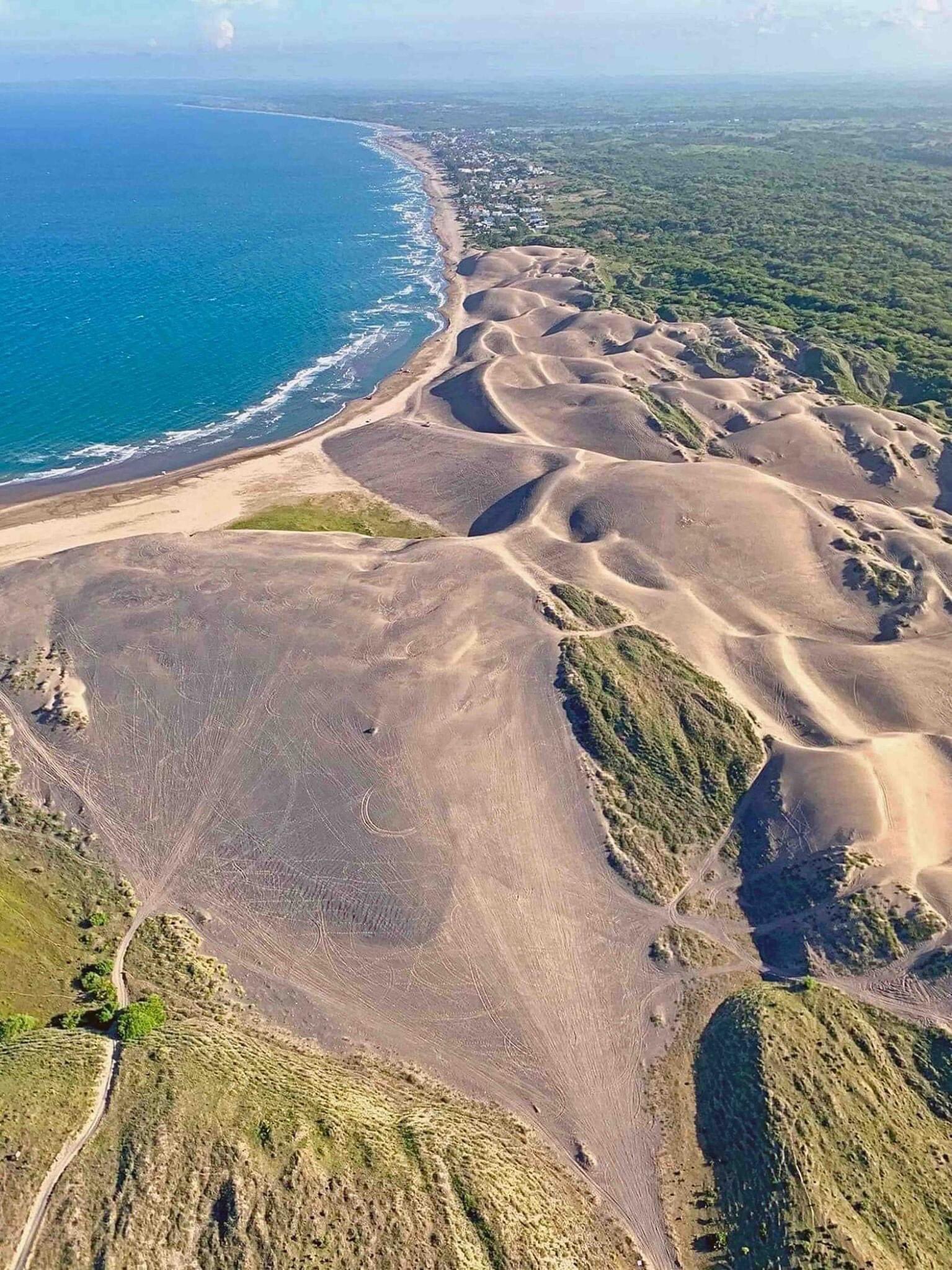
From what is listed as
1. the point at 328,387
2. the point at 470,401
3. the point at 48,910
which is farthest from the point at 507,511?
the point at 48,910

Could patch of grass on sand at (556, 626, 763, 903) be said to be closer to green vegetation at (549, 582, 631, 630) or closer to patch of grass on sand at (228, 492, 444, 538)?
green vegetation at (549, 582, 631, 630)

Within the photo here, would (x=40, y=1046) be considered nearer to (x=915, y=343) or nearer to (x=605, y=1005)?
(x=605, y=1005)

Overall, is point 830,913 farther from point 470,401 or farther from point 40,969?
point 470,401

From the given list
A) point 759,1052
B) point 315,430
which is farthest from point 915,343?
point 759,1052

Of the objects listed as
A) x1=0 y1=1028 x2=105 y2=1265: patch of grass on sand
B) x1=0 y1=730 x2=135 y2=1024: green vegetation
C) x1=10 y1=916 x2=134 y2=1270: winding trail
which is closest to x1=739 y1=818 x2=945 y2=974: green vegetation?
x1=10 y1=916 x2=134 y2=1270: winding trail

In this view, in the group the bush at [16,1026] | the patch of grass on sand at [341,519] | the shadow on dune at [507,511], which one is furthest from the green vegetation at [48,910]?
the shadow on dune at [507,511]
